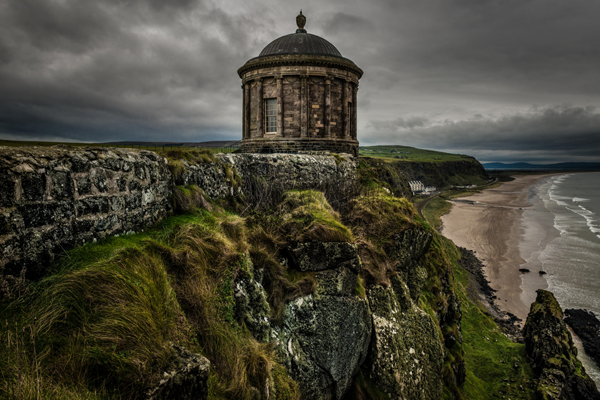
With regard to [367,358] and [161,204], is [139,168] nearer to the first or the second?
[161,204]

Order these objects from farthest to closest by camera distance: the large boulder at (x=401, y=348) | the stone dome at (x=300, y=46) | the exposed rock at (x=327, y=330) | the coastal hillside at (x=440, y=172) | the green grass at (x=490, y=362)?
the coastal hillside at (x=440, y=172)
the stone dome at (x=300, y=46)
the green grass at (x=490, y=362)
the large boulder at (x=401, y=348)
the exposed rock at (x=327, y=330)

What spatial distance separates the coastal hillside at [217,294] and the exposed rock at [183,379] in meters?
0.01

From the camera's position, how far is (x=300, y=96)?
21.4 m

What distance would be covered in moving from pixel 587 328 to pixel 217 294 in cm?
2291

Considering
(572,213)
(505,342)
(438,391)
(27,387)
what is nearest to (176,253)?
(27,387)

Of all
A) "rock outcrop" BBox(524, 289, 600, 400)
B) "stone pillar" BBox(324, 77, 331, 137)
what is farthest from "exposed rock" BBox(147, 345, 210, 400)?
"stone pillar" BBox(324, 77, 331, 137)

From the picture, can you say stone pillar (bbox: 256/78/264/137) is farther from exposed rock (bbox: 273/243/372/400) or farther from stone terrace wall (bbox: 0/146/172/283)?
stone terrace wall (bbox: 0/146/172/283)

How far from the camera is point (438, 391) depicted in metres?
9.18

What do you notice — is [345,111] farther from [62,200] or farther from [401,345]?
[62,200]

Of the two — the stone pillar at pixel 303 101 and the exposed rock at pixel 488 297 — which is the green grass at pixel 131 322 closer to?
the stone pillar at pixel 303 101

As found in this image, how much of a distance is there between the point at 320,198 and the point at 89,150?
6967 millimetres

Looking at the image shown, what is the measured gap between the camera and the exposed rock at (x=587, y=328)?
17.5m

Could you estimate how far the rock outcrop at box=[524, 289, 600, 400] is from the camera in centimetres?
1297

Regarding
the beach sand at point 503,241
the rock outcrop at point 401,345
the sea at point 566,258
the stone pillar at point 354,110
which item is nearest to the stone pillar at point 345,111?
the stone pillar at point 354,110
